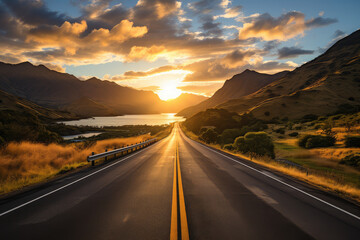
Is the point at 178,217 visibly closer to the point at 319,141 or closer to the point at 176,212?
the point at 176,212

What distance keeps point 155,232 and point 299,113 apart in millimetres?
92209

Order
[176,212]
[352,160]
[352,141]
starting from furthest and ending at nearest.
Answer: [352,141], [352,160], [176,212]

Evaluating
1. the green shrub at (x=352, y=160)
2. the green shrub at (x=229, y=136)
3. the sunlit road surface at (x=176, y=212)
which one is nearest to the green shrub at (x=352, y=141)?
the green shrub at (x=352, y=160)

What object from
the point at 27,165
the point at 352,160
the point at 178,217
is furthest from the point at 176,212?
the point at 352,160

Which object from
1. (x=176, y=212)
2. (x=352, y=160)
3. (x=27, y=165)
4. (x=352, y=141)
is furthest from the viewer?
(x=352, y=141)

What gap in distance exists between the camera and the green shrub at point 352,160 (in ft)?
64.4

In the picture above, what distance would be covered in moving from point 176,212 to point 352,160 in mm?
23781

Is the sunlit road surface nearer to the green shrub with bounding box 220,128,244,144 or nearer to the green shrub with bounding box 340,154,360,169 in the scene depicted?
the green shrub with bounding box 340,154,360,169

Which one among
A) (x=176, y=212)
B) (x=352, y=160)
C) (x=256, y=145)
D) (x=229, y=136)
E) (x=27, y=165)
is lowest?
(x=352, y=160)

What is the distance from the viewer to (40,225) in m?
4.40

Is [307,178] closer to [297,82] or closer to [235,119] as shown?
[235,119]

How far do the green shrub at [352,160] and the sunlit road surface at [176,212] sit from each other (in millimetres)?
17293

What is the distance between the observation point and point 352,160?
792 inches

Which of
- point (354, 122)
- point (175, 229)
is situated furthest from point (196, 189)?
point (354, 122)
